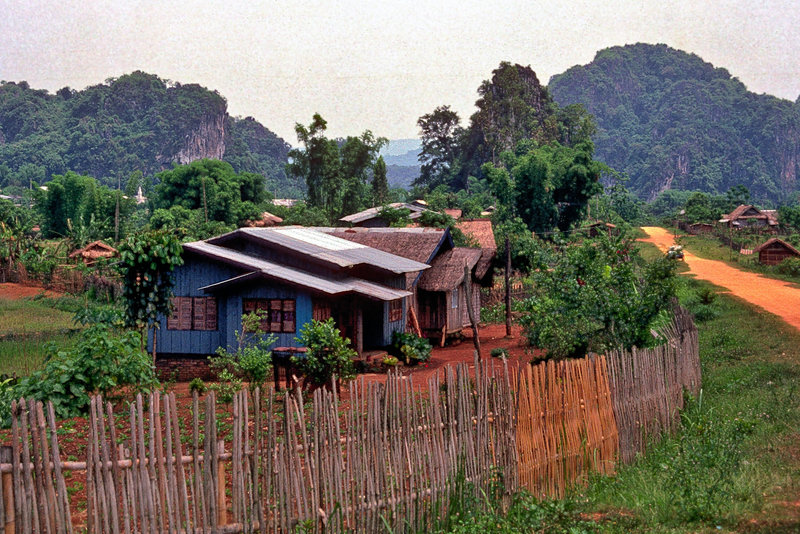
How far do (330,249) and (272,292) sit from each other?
2865mm

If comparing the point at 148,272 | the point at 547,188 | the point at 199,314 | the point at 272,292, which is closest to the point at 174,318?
the point at 199,314

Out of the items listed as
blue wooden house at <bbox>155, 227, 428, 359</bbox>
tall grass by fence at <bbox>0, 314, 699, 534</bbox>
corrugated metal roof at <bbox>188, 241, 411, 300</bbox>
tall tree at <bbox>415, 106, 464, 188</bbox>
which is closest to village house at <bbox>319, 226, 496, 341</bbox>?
blue wooden house at <bbox>155, 227, 428, 359</bbox>

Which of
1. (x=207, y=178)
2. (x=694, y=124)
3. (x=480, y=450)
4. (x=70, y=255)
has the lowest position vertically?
(x=480, y=450)

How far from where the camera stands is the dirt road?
20.6 metres

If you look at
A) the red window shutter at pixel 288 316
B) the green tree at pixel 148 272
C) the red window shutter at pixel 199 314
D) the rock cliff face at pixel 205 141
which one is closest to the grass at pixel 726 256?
the red window shutter at pixel 288 316

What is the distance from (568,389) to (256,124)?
519ft

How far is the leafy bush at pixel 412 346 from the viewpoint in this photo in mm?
20594

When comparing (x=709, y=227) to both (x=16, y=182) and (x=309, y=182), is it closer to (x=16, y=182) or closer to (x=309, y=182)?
(x=309, y=182)

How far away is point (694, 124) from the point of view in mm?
156375

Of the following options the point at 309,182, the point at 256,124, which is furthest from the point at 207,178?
the point at 256,124

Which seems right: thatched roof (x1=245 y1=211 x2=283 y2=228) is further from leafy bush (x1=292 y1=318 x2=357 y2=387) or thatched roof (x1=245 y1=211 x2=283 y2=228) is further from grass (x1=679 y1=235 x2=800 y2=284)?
leafy bush (x1=292 y1=318 x2=357 y2=387)

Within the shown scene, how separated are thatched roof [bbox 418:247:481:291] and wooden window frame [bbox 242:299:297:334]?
237 inches

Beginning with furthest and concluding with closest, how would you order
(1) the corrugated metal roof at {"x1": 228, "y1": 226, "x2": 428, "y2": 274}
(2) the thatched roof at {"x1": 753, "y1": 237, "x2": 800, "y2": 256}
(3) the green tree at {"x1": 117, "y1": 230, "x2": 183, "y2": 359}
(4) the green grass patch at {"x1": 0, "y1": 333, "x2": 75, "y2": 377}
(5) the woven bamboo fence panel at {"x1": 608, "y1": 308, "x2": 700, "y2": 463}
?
(2) the thatched roof at {"x1": 753, "y1": 237, "x2": 800, "y2": 256}, (1) the corrugated metal roof at {"x1": 228, "y1": 226, "x2": 428, "y2": 274}, (4) the green grass patch at {"x1": 0, "y1": 333, "x2": 75, "y2": 377}, (3) the green tree at {"x1": 117, "y1": 230, "x2": 183, "y2": 359}, (5) the woven bamboo fence panel at {"x1": 608, "y1": 308, "x2": 700, "y2": 463}

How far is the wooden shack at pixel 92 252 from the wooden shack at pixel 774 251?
29.2 m
